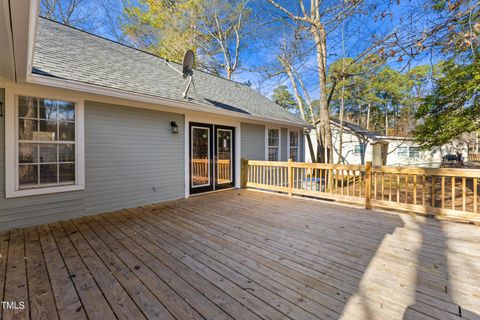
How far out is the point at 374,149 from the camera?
16.3 metres

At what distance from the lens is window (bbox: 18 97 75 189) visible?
144 inches

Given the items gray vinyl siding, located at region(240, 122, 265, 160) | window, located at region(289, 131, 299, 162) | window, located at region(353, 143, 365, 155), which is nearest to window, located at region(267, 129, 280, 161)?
gray vinyl siding, located at region(240, 122, 265, 160)

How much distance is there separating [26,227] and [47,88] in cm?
235

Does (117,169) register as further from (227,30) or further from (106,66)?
(227,30)

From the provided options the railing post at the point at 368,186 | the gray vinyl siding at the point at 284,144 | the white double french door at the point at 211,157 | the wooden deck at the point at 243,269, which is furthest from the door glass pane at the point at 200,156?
the railing post at the point at 368,186

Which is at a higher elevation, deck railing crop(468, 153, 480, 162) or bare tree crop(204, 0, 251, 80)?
bare tree crop(204, 0, 251, 80)

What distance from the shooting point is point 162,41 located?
41.1 ft

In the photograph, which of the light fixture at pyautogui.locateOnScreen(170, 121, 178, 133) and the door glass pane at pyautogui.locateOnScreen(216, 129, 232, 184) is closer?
the light fixture at pyautogui.locateOnScreen(170, 121, 178, 133)

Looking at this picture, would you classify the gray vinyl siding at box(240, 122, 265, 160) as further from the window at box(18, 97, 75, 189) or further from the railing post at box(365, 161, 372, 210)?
the window at box(18, 97, 75, 189)

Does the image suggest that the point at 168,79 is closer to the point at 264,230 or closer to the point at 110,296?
the point at 264,230

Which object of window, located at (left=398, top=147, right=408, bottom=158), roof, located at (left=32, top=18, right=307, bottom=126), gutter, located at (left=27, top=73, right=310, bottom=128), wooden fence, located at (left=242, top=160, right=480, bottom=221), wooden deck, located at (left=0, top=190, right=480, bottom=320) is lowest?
wooden deck, located at (left=0, top=190, right=480, bottom=320)

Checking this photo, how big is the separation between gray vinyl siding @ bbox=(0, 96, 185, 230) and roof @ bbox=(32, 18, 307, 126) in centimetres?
53

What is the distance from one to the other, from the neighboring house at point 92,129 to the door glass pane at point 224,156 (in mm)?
31

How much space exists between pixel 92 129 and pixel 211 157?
9.80ft
